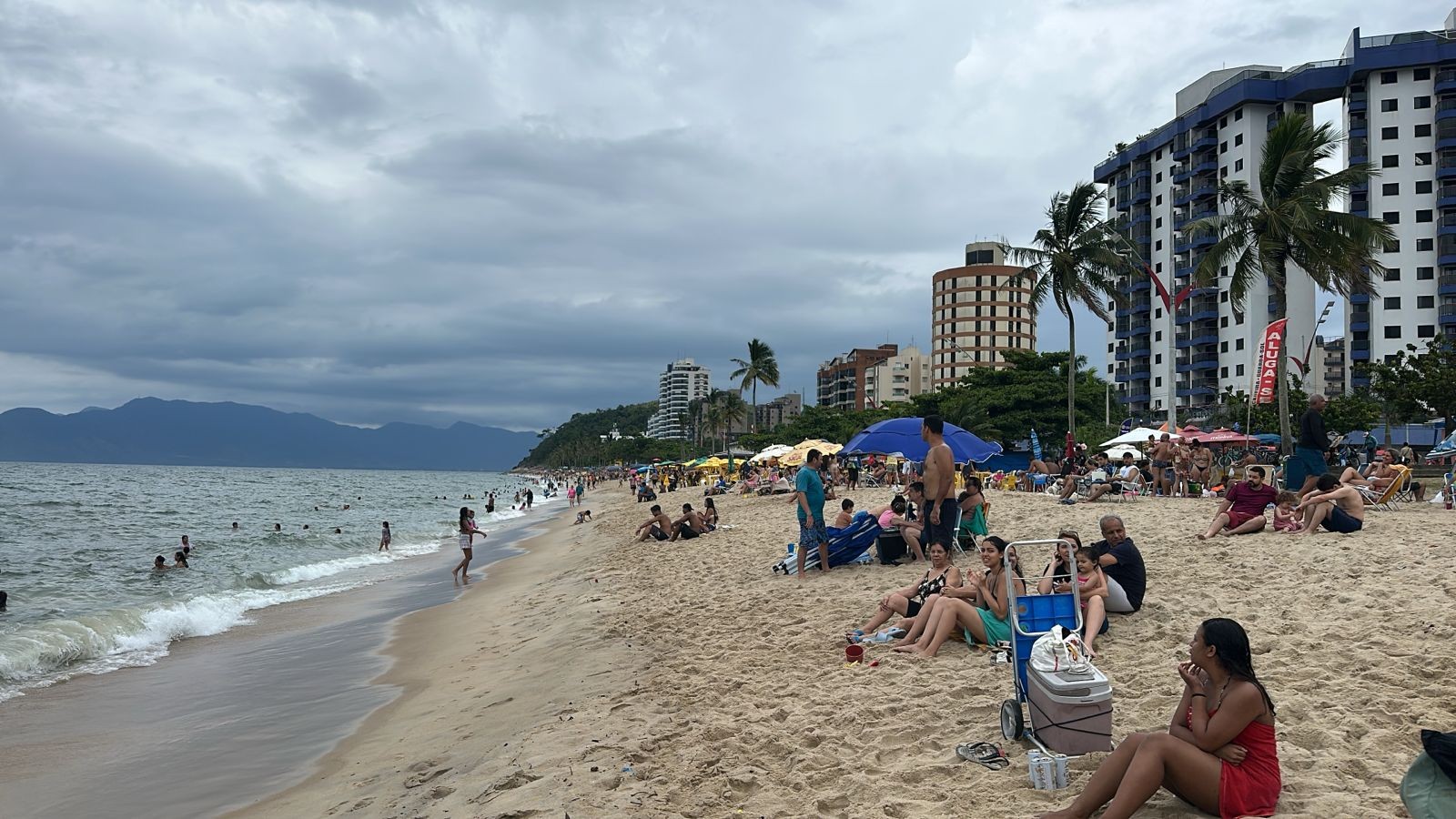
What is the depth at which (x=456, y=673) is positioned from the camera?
8781 mm

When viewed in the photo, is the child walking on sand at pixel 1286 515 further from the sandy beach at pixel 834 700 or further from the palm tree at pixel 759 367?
the palm tree at pixel 759 367

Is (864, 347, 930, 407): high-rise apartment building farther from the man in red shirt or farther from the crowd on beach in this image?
the man in red shirt

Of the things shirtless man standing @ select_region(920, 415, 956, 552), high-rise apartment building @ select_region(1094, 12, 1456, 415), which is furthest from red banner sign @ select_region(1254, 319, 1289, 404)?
high-rise apartment building @ select_region(1094, 12, 1456, 415)

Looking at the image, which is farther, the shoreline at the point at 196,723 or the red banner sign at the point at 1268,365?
the red banner sign at the point at 1268,365

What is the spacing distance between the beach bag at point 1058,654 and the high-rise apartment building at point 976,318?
3428 inches

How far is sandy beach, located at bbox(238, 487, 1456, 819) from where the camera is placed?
4.23 meters

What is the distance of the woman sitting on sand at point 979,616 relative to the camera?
6.38 m

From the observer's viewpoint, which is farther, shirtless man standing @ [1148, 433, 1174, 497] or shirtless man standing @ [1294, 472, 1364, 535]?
shirtless man standing @ [1148, 433, 1174, 497]

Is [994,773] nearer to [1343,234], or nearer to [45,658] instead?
[45,658]

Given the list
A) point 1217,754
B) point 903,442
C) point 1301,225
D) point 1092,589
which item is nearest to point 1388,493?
point 903,442

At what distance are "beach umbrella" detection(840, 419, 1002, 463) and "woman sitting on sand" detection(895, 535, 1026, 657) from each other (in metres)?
9.23

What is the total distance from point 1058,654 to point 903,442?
11.9 m

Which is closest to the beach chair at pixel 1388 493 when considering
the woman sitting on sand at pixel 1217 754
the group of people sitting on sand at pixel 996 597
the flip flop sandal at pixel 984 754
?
the group of people sitting on sand at pixel 996 597

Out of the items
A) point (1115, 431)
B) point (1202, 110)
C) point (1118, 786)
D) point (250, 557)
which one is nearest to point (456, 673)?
point (1118, 786)
